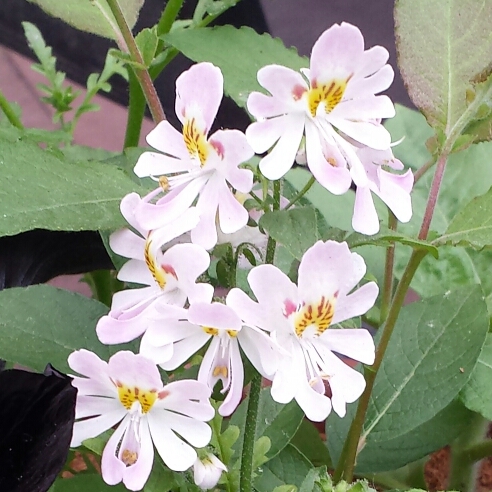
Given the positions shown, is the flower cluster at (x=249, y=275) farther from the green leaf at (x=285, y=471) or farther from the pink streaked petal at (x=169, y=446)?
the green leaf at (x=285, y=471)

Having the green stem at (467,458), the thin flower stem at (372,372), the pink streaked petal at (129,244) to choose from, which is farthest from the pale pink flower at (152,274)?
the green stem at (467,458)

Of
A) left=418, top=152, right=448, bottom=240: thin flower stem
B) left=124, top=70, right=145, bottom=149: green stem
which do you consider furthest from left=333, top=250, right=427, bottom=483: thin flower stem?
left=124, top=70, right=145, bottom=149: green stem

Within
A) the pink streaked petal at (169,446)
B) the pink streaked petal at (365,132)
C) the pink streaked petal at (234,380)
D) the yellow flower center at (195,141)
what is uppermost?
the pink streaked petal at (365,132)

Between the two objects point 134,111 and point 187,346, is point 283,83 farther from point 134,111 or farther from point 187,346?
point 134,111

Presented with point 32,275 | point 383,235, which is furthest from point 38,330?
point 383,235

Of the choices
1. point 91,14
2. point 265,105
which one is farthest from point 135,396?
point 91,14

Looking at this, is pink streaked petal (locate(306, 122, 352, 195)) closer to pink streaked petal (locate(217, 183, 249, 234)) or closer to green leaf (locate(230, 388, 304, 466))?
pink streaked petal (locate(217, 183, 249, 234))

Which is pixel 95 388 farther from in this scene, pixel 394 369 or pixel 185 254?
pixel 394 369
